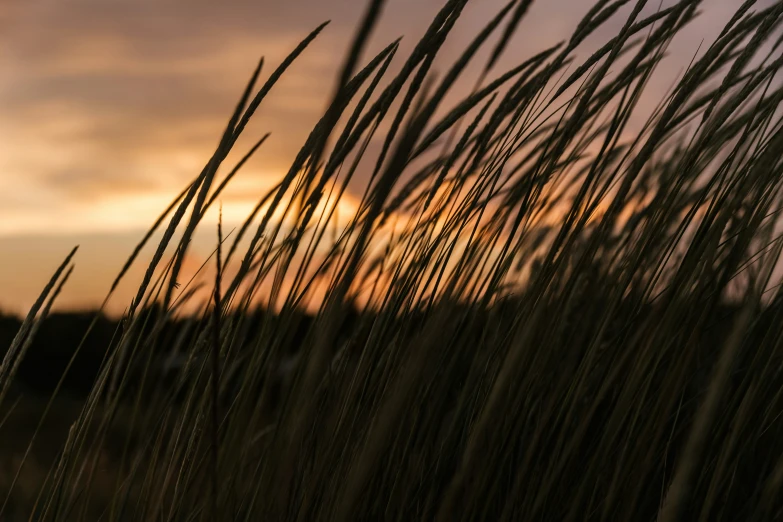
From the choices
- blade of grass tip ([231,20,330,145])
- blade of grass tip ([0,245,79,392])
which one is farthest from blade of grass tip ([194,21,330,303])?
blade of grass tip ([0,245,79,392])

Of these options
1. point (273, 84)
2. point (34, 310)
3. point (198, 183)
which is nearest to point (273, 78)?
point (273, 84)

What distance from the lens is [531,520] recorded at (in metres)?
0.76

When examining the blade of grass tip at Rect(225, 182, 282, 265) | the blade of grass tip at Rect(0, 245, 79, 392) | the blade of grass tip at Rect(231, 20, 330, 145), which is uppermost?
the blade of grass tip at Rect(231, 20, 330, 145)

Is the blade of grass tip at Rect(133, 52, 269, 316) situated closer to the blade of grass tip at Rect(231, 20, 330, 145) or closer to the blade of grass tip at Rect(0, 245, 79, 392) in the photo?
the blade of grass tip at Rect(231, 20, 330, 145)

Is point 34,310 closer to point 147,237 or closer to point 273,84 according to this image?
point 147,237

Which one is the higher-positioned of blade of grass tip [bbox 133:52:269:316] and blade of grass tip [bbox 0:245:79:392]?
blade of grass tip [bbox 133:52:269:316]

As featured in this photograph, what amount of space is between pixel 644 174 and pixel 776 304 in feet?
1.17

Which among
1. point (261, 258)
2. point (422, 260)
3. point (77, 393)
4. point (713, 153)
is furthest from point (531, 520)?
point (77, 393)

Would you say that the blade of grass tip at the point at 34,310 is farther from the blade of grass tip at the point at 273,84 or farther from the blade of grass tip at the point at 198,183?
the blade of grass tip at the point at 273,84

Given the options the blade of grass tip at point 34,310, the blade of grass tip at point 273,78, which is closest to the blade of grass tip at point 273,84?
the blade of grass tip at point 273,78

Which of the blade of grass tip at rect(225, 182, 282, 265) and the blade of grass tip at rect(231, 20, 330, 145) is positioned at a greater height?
the blade of grass tip at rect(231, 20, 330, 145)

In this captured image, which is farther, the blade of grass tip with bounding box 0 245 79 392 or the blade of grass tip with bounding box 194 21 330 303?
the blade of grass tip with bounding box 0 245 79 392

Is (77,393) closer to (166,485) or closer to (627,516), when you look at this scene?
(166,485)

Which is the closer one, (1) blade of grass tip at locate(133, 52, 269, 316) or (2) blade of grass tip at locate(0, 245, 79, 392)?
(1) blade of grass tip at locate(133, 52, 269, 316)
